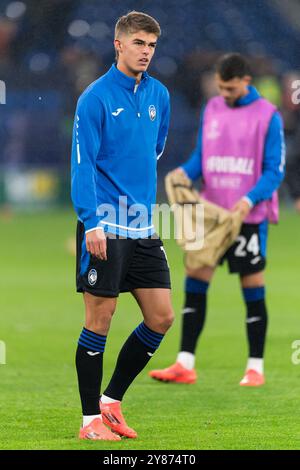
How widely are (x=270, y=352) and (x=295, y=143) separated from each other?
14.3 metres

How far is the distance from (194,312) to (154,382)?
566 mm

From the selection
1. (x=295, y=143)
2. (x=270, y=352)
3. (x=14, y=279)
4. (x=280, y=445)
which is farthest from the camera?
(x=295, y=143)

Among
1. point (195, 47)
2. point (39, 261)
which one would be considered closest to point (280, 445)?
point (39, 261)

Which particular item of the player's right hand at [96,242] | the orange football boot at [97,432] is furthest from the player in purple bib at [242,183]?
the player's right hand at [96,242]

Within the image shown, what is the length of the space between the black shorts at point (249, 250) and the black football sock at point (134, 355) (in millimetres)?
1935

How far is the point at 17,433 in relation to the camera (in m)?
5.96

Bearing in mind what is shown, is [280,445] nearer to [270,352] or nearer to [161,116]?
[161,116]

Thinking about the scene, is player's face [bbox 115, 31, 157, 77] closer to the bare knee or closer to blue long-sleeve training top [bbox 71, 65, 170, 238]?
blue long-sleeve training top [bbox 71, 65, 170, 238]

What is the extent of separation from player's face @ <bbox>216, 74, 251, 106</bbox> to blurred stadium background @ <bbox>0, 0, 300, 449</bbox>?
1.24m

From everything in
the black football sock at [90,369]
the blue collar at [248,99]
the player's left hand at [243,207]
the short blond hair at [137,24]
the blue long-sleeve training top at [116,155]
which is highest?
the short blond hair at [137,24]

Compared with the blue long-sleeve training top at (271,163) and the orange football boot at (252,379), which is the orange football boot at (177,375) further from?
the blue long-sleeve training top at (271,163)

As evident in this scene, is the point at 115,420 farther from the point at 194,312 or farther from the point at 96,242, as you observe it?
the point at 194,312

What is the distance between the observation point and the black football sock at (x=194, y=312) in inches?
314

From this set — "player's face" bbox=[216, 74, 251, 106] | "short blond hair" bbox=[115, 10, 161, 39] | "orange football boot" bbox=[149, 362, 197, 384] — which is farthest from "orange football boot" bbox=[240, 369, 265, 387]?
"short blond hair" bbox=[115, 10, 161, 39]
